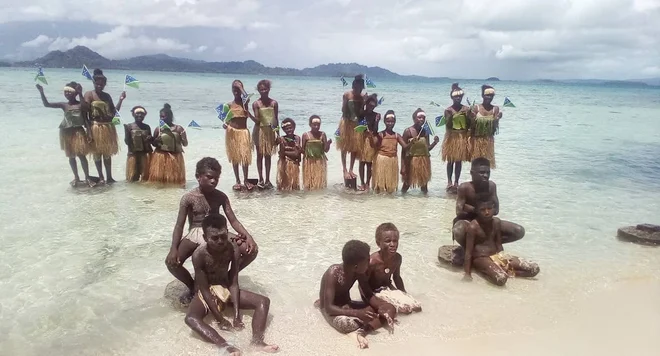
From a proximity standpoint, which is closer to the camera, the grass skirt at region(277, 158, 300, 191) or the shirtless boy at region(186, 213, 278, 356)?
the shirtless boy at region(186, 213, 278, 356)

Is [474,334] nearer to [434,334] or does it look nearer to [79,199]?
[434,334]

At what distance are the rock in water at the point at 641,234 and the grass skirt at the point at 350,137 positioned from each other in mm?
4080

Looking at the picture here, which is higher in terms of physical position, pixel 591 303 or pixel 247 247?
pixel 247 247

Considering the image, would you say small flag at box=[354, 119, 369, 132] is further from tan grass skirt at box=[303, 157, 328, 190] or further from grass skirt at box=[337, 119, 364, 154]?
tan grass skirt at box=[303, 157, 328, 190]

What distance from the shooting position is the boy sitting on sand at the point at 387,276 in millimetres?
4402

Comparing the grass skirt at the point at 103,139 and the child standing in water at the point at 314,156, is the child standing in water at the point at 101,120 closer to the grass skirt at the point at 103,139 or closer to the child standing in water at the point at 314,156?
the grass skirt at the point at 103,139

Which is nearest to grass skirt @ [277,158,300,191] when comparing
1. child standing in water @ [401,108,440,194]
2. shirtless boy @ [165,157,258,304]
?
child standing in water @ [401,108,440,194]

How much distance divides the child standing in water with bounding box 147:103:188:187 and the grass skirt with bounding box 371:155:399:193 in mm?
3346

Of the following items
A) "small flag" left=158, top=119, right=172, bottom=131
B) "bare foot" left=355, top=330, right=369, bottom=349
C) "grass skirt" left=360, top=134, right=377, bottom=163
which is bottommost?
"bare foot" left=355, top=330, right=369, bottom=349

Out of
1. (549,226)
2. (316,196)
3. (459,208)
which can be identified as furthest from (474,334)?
(316,196)

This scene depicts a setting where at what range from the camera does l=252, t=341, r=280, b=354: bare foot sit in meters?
3.92

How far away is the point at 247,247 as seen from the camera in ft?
15.2

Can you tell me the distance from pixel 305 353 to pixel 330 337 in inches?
11.8

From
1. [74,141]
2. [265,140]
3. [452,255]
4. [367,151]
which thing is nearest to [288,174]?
[265,140]
